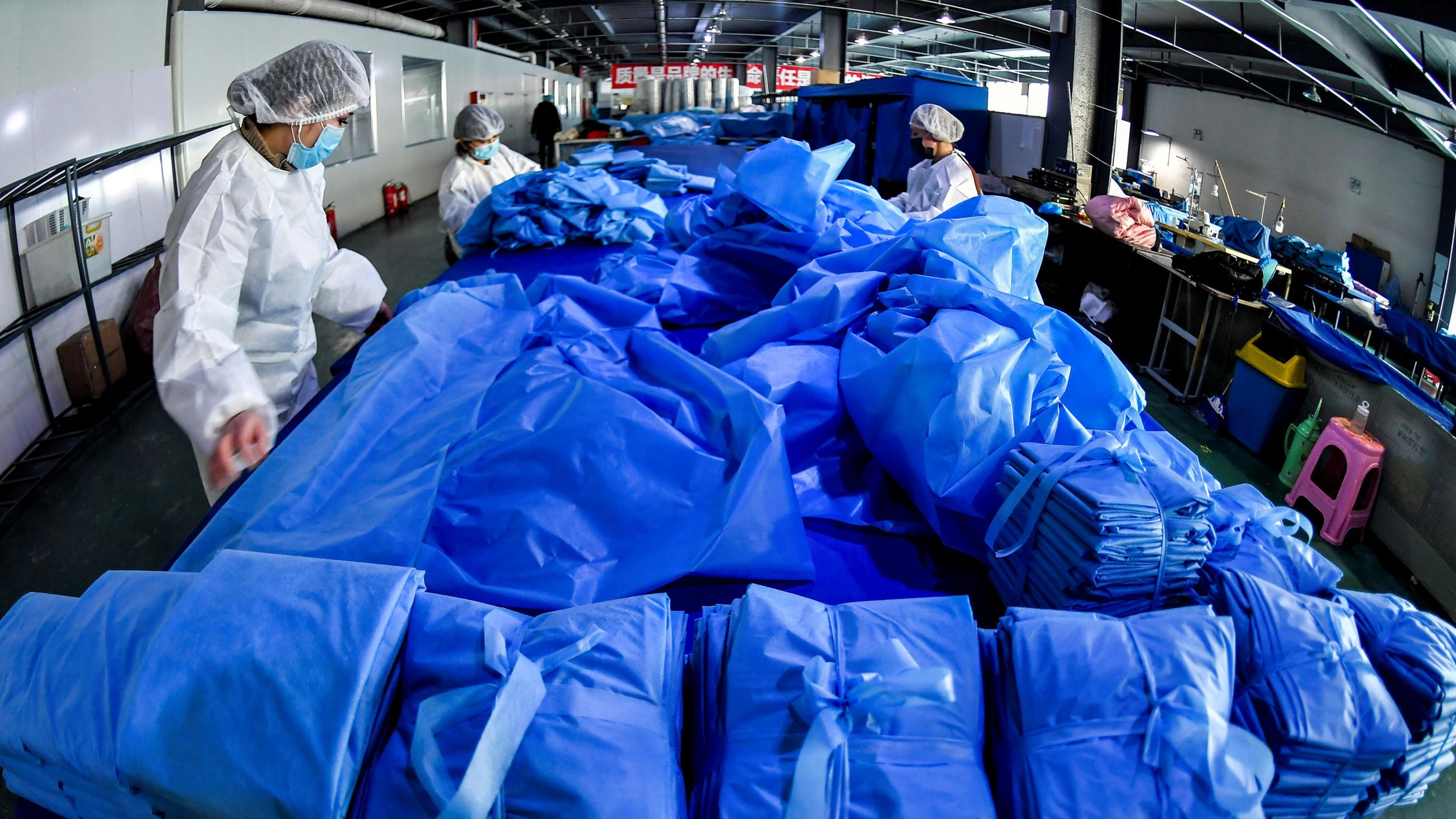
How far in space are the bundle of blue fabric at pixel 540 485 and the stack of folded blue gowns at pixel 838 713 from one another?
1.28 feet

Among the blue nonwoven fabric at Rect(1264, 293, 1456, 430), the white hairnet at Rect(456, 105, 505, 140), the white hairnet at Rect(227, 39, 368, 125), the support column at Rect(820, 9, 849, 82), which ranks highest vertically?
the support column at Rect(820, 9, 849, 82)

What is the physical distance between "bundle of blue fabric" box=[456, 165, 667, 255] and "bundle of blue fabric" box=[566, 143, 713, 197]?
0.83 metres

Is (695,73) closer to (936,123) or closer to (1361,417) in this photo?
(936,123)

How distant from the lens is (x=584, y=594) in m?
1.34

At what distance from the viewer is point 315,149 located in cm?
211

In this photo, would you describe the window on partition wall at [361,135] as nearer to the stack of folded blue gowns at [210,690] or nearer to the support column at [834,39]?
the support column at [834,39]

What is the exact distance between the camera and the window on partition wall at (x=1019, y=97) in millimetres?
21141

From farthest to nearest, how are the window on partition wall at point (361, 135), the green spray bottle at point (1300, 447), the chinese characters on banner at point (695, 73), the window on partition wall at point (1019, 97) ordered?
the window on partition wall at point (1019, 97)
the chinese characters on banner at point (695, 73)
the window on partition wall at point (361, 135)
the green spray bottle at point (1300, 447)

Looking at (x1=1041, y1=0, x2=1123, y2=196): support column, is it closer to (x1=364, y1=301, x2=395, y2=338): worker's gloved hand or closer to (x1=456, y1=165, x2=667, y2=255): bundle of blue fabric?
(x1=456, y1=165, x2=667, y2=255): bundle of blue fabric

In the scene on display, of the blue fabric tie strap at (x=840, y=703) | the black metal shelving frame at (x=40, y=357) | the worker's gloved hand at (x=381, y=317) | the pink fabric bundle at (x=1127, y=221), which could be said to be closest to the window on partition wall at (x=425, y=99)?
the black metal shelving frame at (x=40, y=357)

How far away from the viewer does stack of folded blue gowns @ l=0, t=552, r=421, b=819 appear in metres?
0.84

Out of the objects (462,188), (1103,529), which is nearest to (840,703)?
(1103,529)

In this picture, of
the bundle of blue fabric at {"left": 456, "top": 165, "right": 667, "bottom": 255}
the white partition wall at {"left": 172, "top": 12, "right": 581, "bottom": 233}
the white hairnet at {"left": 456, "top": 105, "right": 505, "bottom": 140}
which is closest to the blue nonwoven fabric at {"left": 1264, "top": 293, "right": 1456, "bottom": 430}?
the bundle of blue fabric at {"left": 456, "top": 165, "right": 667, "bottom": 255}

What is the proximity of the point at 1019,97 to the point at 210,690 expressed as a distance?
995 inches
